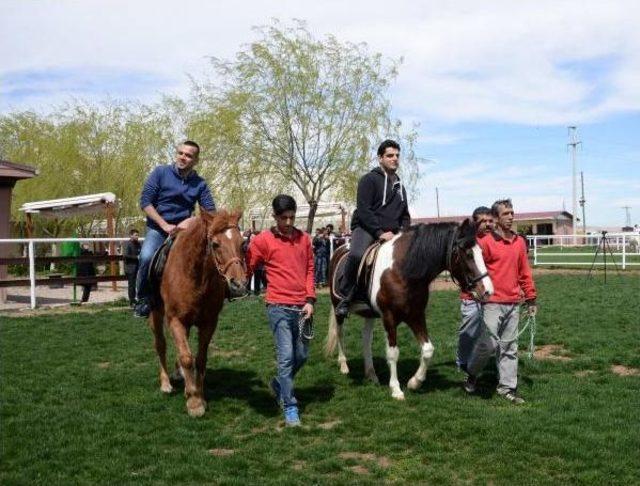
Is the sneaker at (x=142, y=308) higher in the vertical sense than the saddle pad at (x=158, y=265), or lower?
lower

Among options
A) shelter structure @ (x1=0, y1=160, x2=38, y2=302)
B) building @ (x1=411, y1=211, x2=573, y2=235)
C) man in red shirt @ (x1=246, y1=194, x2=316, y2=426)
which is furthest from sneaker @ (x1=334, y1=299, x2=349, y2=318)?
building @ (x1=411, y1=211, x2=573, y2=235)

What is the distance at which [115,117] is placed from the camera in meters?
37.6

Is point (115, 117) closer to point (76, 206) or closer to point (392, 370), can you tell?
point (76, 206)

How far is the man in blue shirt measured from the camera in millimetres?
6902

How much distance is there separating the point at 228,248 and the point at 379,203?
245 centimetres

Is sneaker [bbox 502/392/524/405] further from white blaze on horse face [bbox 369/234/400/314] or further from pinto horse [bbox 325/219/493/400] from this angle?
white blaze on horse face [bbox 369/234/400/314]

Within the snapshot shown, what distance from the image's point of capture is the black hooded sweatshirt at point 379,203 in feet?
24.2

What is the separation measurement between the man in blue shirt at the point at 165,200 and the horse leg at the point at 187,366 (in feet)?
2.70

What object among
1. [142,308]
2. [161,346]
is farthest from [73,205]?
[142,308]

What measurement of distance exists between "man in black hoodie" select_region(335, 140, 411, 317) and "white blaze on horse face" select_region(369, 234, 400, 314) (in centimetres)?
11

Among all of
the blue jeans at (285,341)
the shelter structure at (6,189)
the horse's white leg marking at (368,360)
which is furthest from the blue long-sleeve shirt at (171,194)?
the shelter structure at (6,189)

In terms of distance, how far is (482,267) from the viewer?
251 inches

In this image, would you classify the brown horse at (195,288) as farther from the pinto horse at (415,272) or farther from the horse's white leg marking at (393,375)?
the horse's white leg marking at (393,375)

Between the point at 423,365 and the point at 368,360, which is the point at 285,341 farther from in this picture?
the point at 368,360
